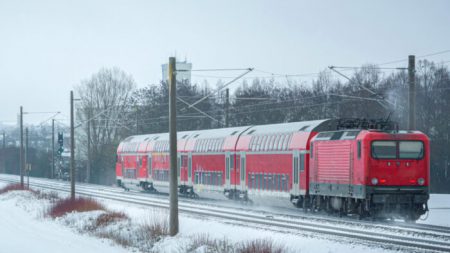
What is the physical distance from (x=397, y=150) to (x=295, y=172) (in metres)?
5.94

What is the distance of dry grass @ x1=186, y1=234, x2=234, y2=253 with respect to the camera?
1966cm

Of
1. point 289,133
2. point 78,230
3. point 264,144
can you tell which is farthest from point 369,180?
point 78,230

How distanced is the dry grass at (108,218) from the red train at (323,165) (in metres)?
7.18

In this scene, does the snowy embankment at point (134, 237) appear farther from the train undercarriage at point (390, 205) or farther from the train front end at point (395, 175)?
the train front end at point (395, 175)

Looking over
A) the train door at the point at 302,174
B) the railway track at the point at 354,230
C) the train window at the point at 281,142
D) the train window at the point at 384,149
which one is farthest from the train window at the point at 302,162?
the train window at the point at 384,149

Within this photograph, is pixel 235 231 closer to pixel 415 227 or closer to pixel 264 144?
pixel 415 227

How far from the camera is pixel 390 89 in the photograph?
222 feet

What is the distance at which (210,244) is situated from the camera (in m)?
20.7

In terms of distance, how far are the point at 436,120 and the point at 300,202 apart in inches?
1356

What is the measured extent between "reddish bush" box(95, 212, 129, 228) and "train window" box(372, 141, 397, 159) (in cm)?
996

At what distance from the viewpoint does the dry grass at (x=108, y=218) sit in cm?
2916

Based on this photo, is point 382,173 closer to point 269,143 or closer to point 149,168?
point 269,143

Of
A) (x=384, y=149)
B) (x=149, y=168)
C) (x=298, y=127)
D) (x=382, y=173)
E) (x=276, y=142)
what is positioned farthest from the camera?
(x=149, y=168)

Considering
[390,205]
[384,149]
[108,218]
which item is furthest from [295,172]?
[108,218]
